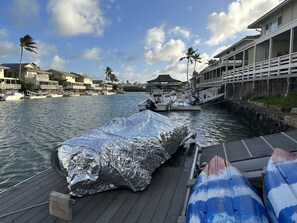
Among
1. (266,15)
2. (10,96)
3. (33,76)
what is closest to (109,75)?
(33,76)

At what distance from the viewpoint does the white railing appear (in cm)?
1706

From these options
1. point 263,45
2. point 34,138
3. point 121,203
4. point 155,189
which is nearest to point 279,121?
point 155,189

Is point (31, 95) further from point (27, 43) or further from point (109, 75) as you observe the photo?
point (109, 75)

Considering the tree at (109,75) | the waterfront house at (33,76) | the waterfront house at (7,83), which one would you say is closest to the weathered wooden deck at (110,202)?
the waterfront house at (7,83)

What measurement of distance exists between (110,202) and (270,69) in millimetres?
18764

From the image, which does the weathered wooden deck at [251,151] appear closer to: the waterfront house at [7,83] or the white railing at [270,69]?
the white railing at [270,69]

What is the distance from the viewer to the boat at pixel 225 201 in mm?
2973

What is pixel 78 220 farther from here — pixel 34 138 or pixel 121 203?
pixel 34 138

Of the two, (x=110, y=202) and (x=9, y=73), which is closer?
(x=110, y=202)

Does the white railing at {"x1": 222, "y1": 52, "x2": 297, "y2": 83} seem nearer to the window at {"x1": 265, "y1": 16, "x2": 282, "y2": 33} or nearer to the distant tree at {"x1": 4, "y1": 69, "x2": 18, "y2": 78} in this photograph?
the window at {"x1": 265, "y1": 16, "x2": 282, "y2": 33}

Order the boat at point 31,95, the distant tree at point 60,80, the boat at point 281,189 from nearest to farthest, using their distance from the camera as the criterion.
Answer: the boat at point 281,189 < the boat at point 31,95 < the distant tree at point 60,80

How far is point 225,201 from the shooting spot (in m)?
3.23

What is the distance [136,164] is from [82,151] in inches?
40.9

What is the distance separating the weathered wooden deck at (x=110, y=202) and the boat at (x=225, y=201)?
683mm
